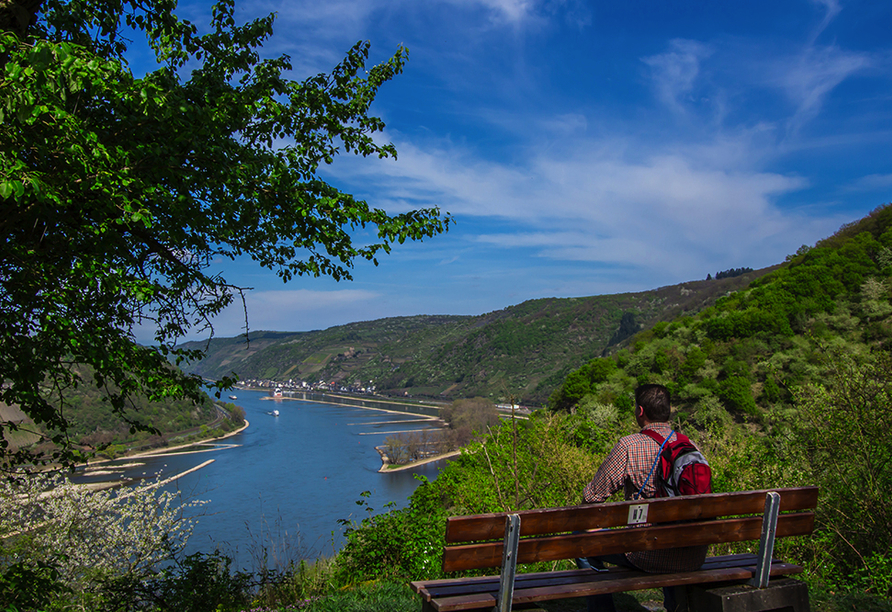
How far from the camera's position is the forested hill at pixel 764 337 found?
105ft

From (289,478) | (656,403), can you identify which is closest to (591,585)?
(656,403)

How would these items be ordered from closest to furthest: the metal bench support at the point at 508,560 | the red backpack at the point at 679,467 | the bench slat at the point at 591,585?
the metal bench support at the point at 508,560, the bench slat at the point at 591,585, the red backpack at the point at 679,467

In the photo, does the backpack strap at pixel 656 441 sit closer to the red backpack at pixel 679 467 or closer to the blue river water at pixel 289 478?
the red backpack at pixel 679 467

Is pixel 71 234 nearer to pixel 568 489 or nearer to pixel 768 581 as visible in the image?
pixel 768 581

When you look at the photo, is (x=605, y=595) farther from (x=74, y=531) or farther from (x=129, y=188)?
(x=74, y=531)

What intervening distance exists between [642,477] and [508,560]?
87cm

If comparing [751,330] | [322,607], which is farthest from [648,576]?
[751,330]

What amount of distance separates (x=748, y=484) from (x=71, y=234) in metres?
7.73

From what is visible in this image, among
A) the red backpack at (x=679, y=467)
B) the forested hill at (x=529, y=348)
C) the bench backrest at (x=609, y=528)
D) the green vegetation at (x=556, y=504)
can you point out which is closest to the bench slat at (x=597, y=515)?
the bench backrest at (x=609, y=528)

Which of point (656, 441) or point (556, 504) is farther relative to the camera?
point (556, 504)

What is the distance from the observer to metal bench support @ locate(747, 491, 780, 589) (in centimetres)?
297

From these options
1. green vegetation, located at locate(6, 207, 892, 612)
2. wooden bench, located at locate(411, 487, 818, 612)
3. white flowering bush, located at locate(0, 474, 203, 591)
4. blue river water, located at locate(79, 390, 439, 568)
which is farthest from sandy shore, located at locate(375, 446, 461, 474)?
wooden bench, located at locate(411, 487, 818, 612)

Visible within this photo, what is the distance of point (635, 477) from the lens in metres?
2.89

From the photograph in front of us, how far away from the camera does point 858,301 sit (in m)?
37.0
